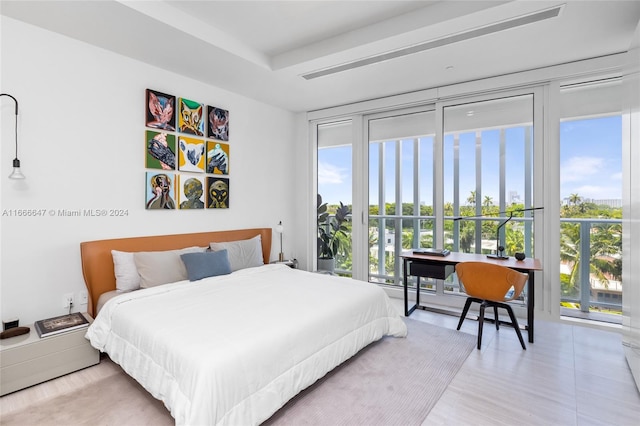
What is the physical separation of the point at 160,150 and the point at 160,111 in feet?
1.34

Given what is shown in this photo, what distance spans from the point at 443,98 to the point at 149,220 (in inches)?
144

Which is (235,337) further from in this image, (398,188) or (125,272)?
(398,188)

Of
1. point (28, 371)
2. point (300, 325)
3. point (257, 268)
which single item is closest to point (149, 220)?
point (257, 268)

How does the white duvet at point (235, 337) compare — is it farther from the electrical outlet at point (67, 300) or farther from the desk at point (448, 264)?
the desk at point (448, 264)

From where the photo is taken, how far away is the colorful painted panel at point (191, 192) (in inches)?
140

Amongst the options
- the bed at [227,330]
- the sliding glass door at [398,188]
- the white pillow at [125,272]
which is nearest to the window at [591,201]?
the sliding glass door at [398,188]

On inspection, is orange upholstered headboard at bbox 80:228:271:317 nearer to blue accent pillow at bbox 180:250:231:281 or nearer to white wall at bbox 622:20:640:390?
blue accent pillow at bbox 180:250:231:281

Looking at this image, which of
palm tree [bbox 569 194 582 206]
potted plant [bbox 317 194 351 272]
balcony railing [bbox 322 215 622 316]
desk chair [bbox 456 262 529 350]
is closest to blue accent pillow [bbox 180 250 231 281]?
potted plant [bbox 317 194 351 272]

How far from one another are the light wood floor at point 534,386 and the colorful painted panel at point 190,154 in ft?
6.70

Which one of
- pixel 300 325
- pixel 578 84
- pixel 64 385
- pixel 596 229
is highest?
pixel 578 84

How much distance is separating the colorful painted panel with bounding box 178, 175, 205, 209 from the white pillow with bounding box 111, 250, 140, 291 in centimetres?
85

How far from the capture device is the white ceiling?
7.80 feet

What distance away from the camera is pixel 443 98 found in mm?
3910

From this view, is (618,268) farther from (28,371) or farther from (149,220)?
(28,371)
